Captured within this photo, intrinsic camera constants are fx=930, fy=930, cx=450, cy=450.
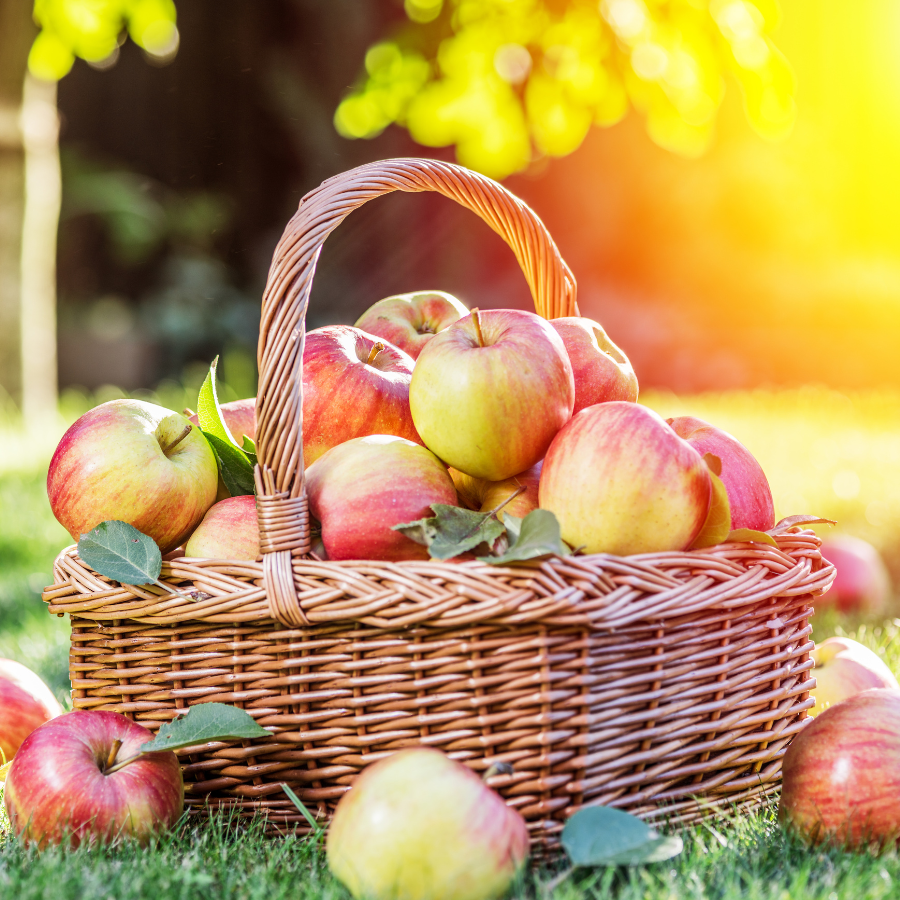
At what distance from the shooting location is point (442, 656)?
110 cm

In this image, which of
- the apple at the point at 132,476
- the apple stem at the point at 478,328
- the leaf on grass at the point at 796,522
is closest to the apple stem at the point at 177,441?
the apple at the point at 132,476

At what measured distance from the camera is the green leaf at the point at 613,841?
977 millimetres

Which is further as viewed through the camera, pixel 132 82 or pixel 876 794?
pixel 132 82

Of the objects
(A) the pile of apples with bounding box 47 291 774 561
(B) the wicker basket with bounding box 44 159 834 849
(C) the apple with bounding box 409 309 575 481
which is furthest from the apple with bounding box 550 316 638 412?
(B) the wicker basket with bounding box 44 159 834 849

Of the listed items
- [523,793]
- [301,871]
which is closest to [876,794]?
[523,793]

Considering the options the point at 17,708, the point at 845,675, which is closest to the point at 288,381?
the point at 17,708

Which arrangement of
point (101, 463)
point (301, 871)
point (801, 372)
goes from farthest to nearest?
point (801, 372) → point (101, 463) → point (301, 871)

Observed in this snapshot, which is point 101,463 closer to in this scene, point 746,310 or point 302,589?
point 302,589

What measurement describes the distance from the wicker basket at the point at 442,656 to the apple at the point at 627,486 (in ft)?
0.20

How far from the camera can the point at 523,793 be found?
42.9 inches

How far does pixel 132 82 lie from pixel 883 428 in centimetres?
723

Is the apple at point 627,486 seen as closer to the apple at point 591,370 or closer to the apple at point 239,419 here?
Result: the apple at point 591,370

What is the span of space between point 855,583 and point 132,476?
1.98m

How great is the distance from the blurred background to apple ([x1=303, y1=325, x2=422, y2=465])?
3.29 meters
